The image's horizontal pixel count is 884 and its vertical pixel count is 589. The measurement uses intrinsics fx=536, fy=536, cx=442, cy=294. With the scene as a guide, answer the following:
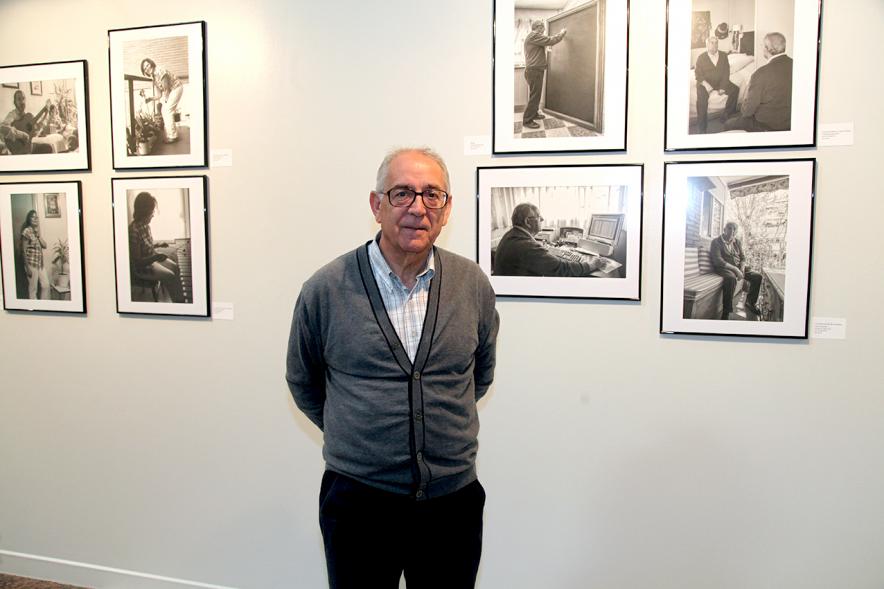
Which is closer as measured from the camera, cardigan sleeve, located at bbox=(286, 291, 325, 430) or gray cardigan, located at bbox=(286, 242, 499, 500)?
gray cardigan, located at bbox=(286, 242, 499, 500)

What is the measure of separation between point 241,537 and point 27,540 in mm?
1170

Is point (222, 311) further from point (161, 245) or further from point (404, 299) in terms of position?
point (404, 299)

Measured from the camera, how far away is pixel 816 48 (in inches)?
71.5

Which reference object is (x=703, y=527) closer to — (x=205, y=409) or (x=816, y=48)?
(x=816, y=48)

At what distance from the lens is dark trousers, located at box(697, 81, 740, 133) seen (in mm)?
1887

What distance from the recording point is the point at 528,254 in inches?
81.4

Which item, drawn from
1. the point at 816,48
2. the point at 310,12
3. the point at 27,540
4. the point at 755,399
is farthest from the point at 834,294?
the point at 27,540

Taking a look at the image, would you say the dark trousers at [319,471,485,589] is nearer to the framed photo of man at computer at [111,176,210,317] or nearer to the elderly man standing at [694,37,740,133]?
the framed photo of man at computer at [111,176,210,317]

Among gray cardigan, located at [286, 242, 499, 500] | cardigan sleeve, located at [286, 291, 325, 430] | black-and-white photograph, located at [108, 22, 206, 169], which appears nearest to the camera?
gray cardigan, located at [286, 242, 499, 500]

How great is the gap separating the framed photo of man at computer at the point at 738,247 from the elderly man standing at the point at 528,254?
0.36 m

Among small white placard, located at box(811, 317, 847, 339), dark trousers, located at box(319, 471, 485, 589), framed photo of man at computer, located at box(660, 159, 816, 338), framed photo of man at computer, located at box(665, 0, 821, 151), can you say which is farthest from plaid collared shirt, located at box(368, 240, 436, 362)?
small white placard, located at box(811, 317, 847, 339)

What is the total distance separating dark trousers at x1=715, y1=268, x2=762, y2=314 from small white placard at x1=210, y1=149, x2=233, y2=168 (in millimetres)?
2006

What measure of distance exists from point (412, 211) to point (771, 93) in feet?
4.57

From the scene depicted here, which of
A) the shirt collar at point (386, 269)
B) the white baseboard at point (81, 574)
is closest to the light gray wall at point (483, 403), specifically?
the white baseboard at point (81, 574)
